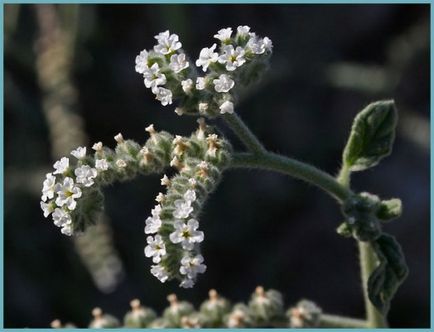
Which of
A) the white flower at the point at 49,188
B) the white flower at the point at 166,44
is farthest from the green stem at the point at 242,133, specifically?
the white flower at the point at 49,188

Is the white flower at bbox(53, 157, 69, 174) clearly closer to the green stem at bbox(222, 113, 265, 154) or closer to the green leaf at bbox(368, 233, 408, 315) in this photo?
the green stem at bbox(222, 113, 265, 154)

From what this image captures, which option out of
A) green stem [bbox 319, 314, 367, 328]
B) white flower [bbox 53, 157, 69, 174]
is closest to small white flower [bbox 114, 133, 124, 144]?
white flower [bbox 53, 157, 69, 174]

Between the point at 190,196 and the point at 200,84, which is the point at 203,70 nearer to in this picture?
the point at 200,84

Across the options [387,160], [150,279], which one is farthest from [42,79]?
[387,160]

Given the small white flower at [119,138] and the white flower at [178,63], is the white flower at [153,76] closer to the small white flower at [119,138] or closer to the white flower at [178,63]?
the white flower at [178,63]

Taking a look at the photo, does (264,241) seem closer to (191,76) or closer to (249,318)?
(249,318)
